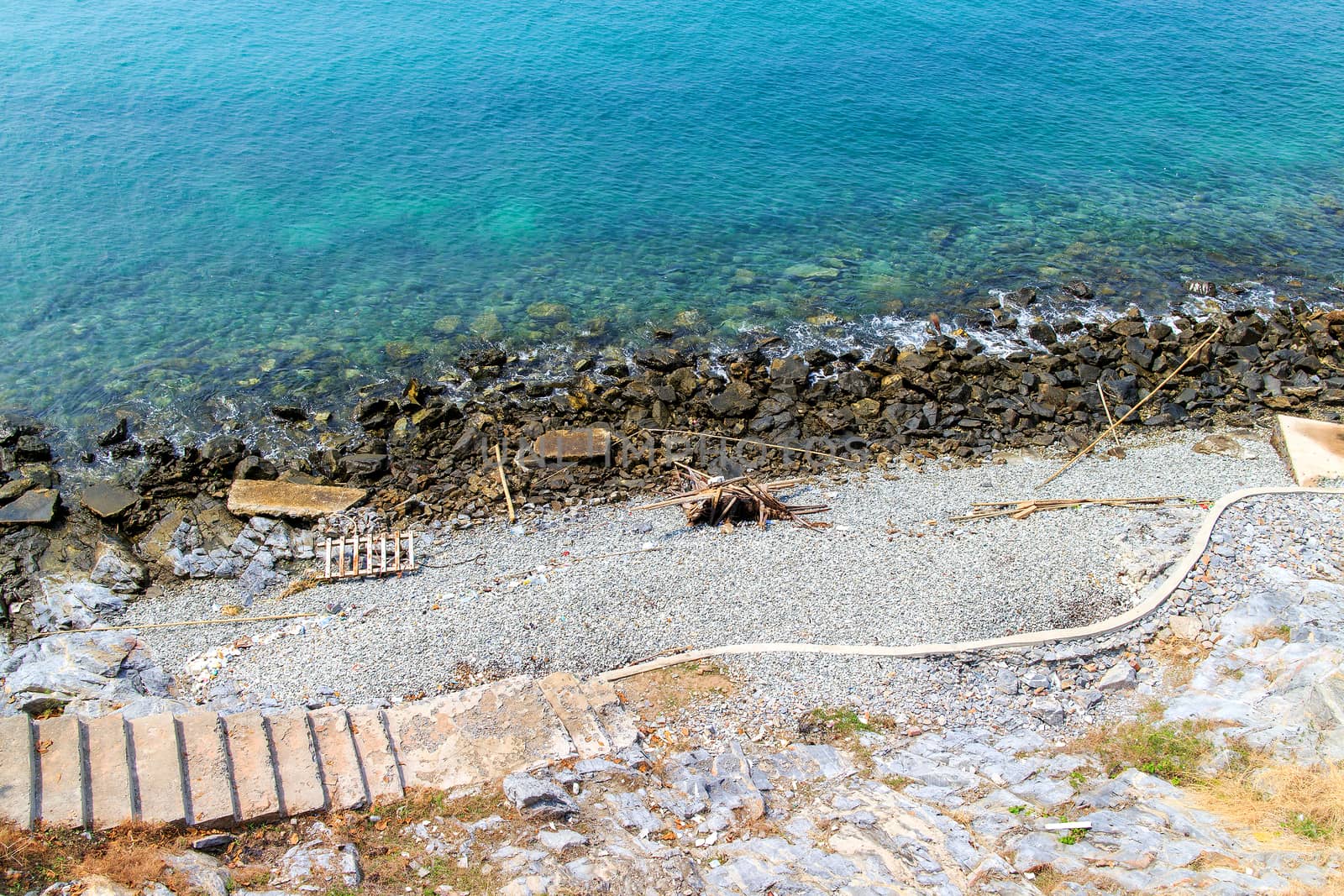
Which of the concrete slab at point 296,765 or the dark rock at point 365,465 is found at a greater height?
the concrete slab at point 296,765

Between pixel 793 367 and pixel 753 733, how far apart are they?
41.9ft

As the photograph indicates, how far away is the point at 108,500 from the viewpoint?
59.9 feet

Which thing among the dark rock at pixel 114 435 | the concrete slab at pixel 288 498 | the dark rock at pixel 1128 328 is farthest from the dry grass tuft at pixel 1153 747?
the dark rock at pixel 114 435

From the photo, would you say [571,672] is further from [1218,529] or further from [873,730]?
[1218,529]

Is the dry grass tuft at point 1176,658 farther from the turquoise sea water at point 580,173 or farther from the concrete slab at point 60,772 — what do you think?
the turquoise sea water at point 580,173

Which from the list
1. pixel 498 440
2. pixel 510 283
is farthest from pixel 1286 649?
pixel 510 283

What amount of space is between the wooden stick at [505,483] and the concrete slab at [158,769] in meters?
7.94

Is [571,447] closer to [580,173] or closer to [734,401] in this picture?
[734,401]

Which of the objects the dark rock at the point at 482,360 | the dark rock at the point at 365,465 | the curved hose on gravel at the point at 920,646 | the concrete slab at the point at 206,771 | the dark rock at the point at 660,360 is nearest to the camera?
the concrete slab at the point at 206,771

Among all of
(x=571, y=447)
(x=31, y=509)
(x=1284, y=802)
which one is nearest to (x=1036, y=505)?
(x=1284, y=802)

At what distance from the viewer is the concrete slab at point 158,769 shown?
32.2ft

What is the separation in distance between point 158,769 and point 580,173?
28.5 meters

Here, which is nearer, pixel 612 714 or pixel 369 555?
pixel 612 714

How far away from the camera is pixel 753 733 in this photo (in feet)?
39.9
